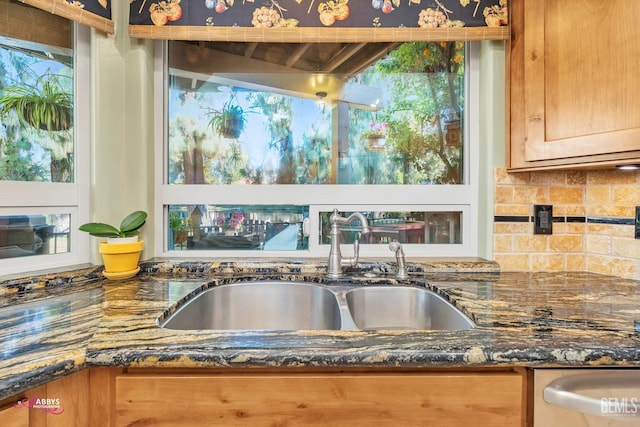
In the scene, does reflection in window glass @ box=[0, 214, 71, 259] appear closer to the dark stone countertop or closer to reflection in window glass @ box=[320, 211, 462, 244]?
the dark stone countertop

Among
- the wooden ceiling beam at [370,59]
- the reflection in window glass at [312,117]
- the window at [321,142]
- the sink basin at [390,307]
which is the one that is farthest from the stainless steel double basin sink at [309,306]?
the wooden ceiling beam at [370,59]

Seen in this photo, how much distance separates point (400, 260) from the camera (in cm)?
133

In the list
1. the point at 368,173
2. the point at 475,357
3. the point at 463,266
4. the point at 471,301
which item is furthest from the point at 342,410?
the point at 368,173

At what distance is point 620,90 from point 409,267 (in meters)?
0.87

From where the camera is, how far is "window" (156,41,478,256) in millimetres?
1528

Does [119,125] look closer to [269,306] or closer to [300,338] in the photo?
[269,306]

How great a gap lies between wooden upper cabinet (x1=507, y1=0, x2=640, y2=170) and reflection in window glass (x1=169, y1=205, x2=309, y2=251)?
3.13 ft

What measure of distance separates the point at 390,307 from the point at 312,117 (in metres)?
0.90

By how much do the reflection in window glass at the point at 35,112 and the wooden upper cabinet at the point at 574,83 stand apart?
177 centimetres

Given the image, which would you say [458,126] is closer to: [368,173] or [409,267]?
[368,173]

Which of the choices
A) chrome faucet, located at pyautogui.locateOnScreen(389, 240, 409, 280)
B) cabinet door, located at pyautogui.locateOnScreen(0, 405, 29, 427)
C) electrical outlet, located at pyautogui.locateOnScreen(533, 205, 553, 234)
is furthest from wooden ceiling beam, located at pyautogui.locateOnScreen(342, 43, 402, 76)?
cabinet door, located at pyautogui.locateOnScreen(0, 405, 29, 427)

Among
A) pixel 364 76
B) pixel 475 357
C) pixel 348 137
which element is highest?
pixel 364 76

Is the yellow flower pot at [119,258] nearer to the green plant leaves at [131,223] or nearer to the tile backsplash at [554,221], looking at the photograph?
the green plant leaves at [131,223]

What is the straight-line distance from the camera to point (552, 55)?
1135 mm
